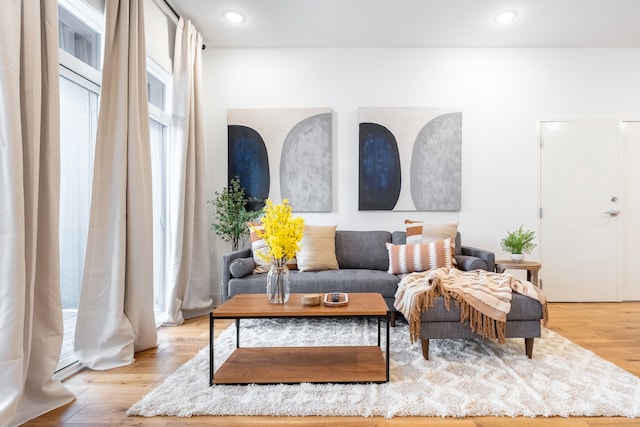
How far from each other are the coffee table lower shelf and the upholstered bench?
1.19 ft

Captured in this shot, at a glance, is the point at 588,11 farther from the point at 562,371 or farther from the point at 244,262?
the point at 244,262

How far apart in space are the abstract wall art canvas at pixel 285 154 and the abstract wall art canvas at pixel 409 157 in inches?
16.7

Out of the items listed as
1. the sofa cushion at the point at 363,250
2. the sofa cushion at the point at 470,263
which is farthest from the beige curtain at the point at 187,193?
the sofa cushion at the point at 470,263

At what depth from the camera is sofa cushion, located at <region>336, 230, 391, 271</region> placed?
358 cm

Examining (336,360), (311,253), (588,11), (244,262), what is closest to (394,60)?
(588,11)

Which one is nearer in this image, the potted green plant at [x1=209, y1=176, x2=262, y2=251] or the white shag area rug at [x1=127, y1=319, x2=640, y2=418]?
the white shag area rug at [x1=127, y1=319, x2=640, y2=418]

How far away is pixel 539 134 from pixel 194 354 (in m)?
4.11

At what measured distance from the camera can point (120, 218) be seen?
2.38 meters

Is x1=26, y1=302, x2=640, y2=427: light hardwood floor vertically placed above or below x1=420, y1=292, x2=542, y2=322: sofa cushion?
below

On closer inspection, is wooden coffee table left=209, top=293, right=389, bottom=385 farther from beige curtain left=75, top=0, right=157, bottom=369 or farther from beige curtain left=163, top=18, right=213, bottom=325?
beige curtain left=163, top=18, right=213, bottom=325

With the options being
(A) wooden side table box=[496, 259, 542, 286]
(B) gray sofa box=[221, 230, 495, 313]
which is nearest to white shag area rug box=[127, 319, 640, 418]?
(B) gray sofa box=[221, 230, 495, 313]

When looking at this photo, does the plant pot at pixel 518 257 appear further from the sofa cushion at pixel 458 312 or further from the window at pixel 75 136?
the window at pixel 75 136

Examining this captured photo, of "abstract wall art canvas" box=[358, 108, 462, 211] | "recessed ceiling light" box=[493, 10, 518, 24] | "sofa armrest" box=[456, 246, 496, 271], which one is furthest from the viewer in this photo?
"abstract wall art canvas" box=[358, 108, 462, 211]

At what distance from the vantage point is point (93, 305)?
90.0 inches
